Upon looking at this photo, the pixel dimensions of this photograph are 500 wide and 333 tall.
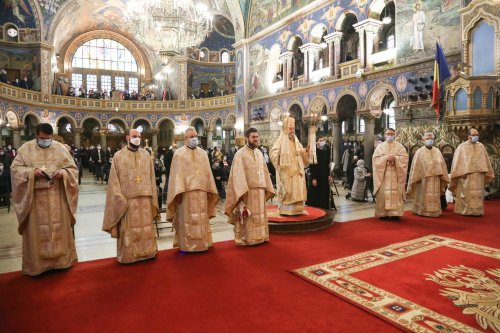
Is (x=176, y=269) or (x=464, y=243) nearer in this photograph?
(x=176, y=269)

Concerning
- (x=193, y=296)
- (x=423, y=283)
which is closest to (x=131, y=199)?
(x=193, y=296)

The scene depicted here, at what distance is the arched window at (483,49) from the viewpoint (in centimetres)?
1000

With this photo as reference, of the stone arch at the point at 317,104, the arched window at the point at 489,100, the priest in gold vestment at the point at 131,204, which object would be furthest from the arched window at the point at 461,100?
the priest in gold vestment at the point at 131,204

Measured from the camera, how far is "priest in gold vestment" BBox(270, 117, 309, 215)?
6664mm

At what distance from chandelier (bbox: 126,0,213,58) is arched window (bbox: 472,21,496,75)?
8.80 meters

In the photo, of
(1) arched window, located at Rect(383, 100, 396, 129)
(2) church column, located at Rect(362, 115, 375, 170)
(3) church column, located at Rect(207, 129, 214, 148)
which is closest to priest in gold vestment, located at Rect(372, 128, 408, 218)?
(2) church column, located at Rect(362, 115, 375, 170)

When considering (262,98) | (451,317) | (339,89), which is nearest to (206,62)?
(262,98)

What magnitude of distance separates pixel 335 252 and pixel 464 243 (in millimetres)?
2096

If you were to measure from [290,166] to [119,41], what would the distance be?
104 ft

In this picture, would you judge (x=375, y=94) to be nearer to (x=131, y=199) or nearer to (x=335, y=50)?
(x=335, y=50)

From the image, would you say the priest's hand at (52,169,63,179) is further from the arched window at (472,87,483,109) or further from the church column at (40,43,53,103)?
the church column at (40,43,53,103)

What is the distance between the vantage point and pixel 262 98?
20891 millimetres

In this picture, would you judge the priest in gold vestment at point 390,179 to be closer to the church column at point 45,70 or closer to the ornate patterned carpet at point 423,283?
the ornate patterned carpet at point 423,283

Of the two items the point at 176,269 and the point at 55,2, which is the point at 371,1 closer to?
the point at 176,269
